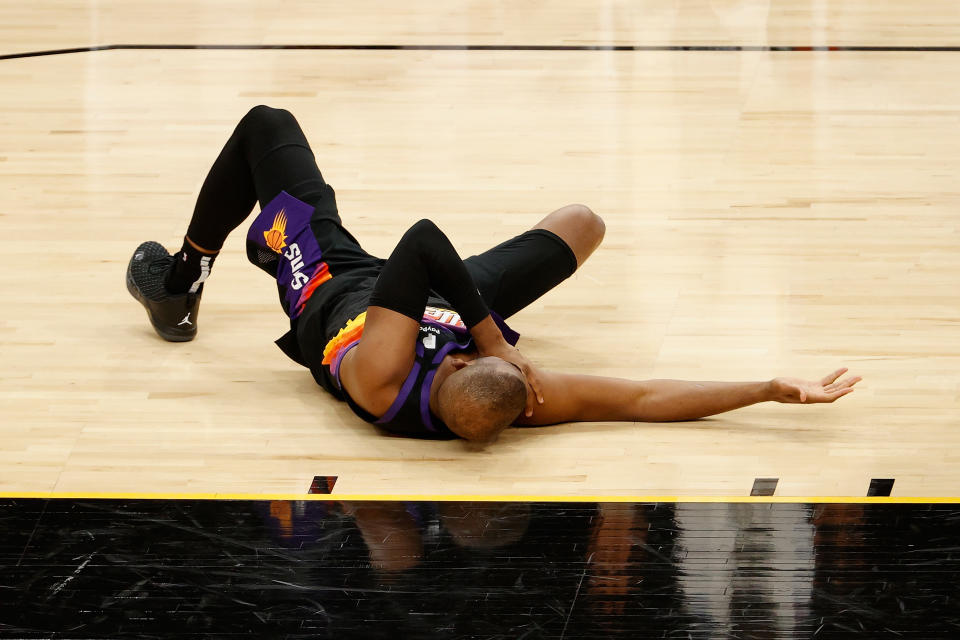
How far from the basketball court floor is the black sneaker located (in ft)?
0.18

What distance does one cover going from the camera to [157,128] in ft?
17.3

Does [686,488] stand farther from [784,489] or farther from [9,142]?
[9,142]

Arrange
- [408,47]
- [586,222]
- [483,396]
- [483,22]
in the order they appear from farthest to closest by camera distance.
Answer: [483,22]
[408,47]
[586,222]
[483,396]

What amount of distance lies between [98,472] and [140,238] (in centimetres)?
137

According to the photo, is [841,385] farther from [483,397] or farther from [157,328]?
[157,328]

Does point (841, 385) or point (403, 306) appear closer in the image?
point (403, 306)

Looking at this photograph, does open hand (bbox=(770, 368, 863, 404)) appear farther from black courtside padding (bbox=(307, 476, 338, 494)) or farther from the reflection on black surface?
black courtside padding (bbox=(307, 476, 338, 494))

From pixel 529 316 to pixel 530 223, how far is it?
1.92 ft

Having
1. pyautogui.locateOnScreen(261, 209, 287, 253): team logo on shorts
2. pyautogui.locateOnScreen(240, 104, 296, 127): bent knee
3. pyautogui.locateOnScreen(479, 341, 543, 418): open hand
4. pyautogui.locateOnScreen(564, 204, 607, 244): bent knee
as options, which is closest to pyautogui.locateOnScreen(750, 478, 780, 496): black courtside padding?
pyautogui.locateOnScreen(479, 341, 543, 418): open hand

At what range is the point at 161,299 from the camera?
378 centimetres

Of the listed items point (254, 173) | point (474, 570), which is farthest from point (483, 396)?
point (254, 173)

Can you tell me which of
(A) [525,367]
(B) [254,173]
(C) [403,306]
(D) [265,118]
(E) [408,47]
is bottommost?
(A) [525,367]

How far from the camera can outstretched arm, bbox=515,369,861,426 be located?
321 centimetres

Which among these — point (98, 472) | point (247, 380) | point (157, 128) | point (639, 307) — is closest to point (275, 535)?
point (98, 472)
